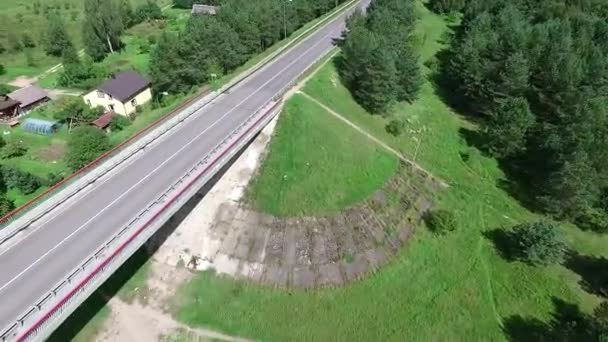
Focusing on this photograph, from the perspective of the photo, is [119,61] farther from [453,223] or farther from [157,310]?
[453,223]

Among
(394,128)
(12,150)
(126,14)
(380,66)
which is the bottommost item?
(12,150)

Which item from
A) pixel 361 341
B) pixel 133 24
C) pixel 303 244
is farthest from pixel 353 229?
pixel 133 24

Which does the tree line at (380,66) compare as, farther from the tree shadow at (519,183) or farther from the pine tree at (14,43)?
the pine tree at (14,43)

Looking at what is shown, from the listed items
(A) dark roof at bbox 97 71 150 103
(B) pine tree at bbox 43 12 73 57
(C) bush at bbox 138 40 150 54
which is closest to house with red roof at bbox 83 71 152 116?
(A) dark roof at bbox 97 71 150 103

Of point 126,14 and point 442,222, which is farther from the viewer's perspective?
point 126,14

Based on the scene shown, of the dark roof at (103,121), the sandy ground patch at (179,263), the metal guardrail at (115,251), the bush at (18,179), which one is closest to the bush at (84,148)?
the bush at (18,179)

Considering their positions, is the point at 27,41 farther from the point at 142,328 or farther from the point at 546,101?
the point at 546,101

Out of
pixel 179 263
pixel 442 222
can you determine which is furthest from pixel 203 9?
pixel 442 222
